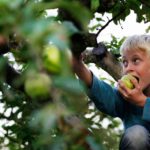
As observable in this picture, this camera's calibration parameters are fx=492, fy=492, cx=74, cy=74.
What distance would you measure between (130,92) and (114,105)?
157 millimetres

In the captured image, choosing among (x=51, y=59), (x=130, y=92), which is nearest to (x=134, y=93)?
(x=130, y=92)

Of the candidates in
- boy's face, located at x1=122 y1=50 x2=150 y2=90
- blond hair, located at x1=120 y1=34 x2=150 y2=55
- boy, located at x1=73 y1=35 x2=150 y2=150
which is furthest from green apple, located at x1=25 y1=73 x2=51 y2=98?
blond hair, located at x1=120 y1=34 x2=150 y2=55

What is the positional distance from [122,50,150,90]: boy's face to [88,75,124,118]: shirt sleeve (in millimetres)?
120

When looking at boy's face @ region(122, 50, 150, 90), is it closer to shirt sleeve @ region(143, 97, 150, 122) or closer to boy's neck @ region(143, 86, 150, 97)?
boy's neck @ region(143, 86, 150, 97)

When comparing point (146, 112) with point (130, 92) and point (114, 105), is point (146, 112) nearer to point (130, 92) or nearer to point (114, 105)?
point (130, 92)

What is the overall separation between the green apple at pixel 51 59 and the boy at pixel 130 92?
1.34 m

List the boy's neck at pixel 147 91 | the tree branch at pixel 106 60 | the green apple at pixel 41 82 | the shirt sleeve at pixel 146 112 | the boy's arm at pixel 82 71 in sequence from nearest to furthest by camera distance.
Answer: the green apple at pixel 41 82 < the boy's arm at pixel 82 71 < the shirt sleeve at pixel 146 112 < the boy's neck at pixel 147 91 < the tree branch at pixel 106 60

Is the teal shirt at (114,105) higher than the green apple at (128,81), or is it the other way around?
the green apple at (128,81)

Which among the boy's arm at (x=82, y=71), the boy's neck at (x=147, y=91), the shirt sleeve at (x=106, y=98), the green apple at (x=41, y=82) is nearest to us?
the green apple at (x=41, y=82)

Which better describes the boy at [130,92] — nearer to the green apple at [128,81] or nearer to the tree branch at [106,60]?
the green apple at [128,81]

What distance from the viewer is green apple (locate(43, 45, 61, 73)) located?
2.02 feet

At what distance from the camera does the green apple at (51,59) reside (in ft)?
2.02

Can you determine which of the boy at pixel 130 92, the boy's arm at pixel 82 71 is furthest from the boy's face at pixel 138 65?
the boy's arm at pixel 82 71

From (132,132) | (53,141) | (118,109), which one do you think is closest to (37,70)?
(53,141)
